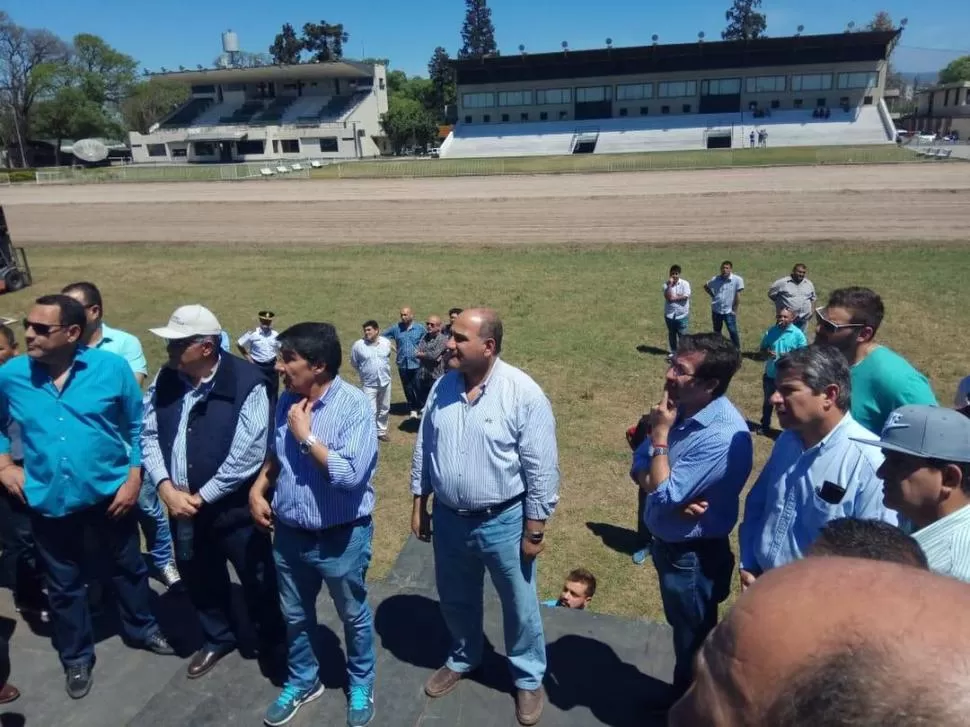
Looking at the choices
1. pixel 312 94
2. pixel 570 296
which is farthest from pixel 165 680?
pixel 312 94

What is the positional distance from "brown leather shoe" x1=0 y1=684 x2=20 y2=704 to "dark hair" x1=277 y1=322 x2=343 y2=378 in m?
2.52

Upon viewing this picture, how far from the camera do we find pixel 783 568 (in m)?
0.88

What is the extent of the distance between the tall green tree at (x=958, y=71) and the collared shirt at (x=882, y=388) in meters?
145

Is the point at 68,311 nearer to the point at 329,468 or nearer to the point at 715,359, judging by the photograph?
the point at 329,468

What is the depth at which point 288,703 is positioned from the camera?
3.80m

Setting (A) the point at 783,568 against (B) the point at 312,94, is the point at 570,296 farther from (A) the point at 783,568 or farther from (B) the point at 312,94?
(B) the point at 312,94

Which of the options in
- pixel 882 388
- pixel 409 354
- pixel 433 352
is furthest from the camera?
pixel 409 354

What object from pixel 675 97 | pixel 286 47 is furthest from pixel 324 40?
pixel 675 97

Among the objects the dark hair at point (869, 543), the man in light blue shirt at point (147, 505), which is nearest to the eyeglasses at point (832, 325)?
the dark hair at point (869, 543)

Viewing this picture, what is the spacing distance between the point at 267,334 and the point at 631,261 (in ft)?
43.3

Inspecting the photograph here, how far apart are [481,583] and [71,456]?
2.35 meters

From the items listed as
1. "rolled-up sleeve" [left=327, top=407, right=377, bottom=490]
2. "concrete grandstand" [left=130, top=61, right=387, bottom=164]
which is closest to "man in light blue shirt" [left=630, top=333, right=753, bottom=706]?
"rolled-up sleeve" [left=327, top=407, right=377, bottom=490]

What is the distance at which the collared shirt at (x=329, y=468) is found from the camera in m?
3.51

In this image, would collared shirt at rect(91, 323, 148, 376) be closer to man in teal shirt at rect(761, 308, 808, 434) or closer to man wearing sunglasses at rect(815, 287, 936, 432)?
man wearing sunglasses at rect(815, 287, 936, 432)
